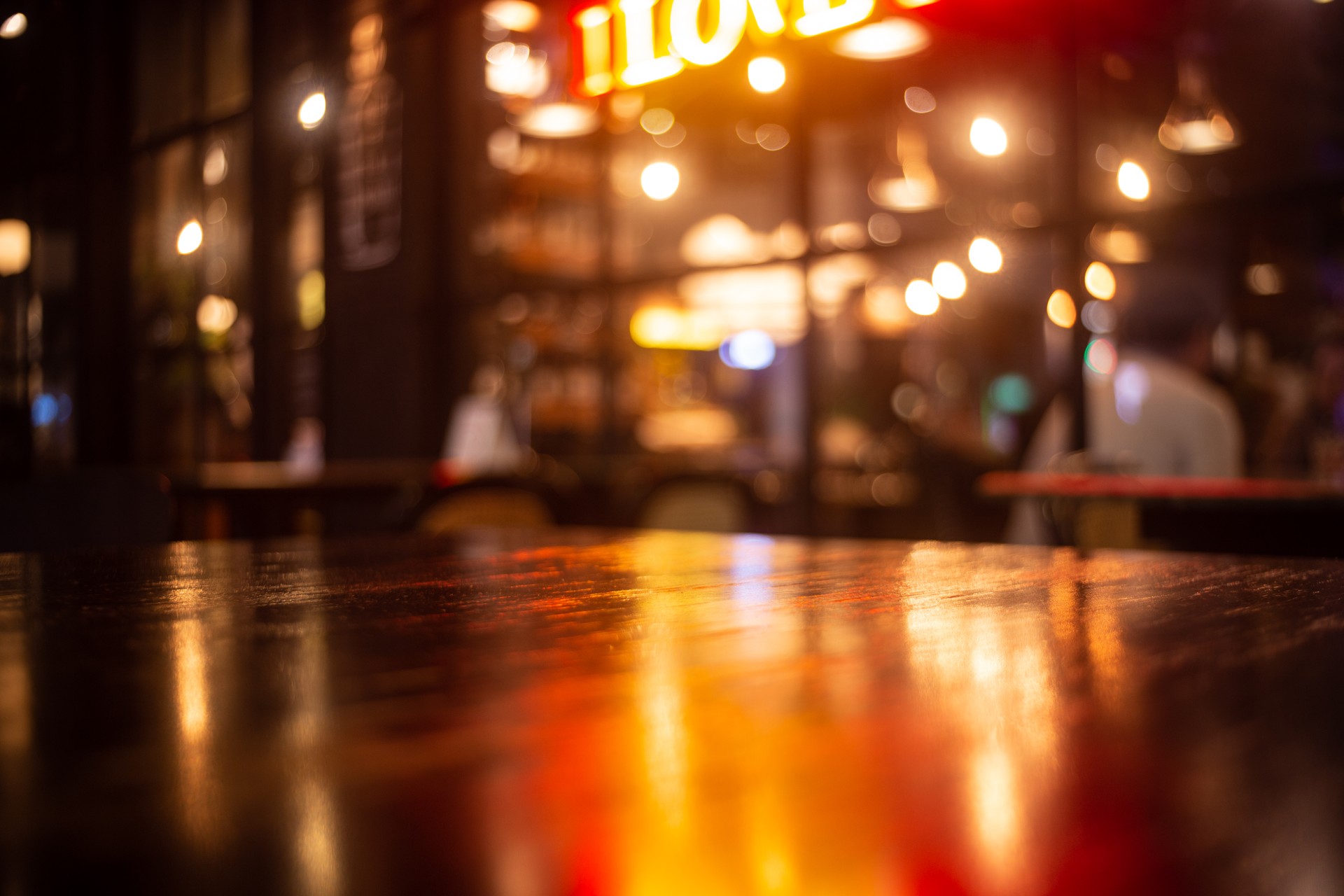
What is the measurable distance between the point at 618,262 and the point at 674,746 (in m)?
6.23

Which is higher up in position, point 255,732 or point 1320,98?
point 1320,98

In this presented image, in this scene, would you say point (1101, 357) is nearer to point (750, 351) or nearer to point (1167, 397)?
point (1167, 397)

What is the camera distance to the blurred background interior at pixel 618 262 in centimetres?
344

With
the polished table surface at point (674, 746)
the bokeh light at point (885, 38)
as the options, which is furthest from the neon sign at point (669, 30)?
the polished table surface at point (674, 746)

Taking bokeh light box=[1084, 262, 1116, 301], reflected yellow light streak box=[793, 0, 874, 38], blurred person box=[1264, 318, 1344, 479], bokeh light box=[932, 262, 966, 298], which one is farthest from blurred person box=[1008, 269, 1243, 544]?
bokeh light box=[932, 262, 966, 298]

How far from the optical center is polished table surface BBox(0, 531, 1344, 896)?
26 cm

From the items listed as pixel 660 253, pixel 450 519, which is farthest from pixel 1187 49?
pixel 660 253

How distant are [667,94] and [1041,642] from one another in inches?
205

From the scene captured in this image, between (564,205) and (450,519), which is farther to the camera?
(564,205)

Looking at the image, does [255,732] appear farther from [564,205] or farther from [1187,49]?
[564,205]

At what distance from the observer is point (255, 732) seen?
14.4 inches


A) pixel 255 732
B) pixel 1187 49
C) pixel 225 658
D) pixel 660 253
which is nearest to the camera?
pixel 255 732

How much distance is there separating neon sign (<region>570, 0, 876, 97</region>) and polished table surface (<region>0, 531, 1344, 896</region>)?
3518 mm

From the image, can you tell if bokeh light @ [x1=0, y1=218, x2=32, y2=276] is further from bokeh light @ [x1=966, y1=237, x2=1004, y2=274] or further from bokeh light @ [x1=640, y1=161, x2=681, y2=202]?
bokeh light @ [x1=966, y1=237, x2=1004, y2=274]
